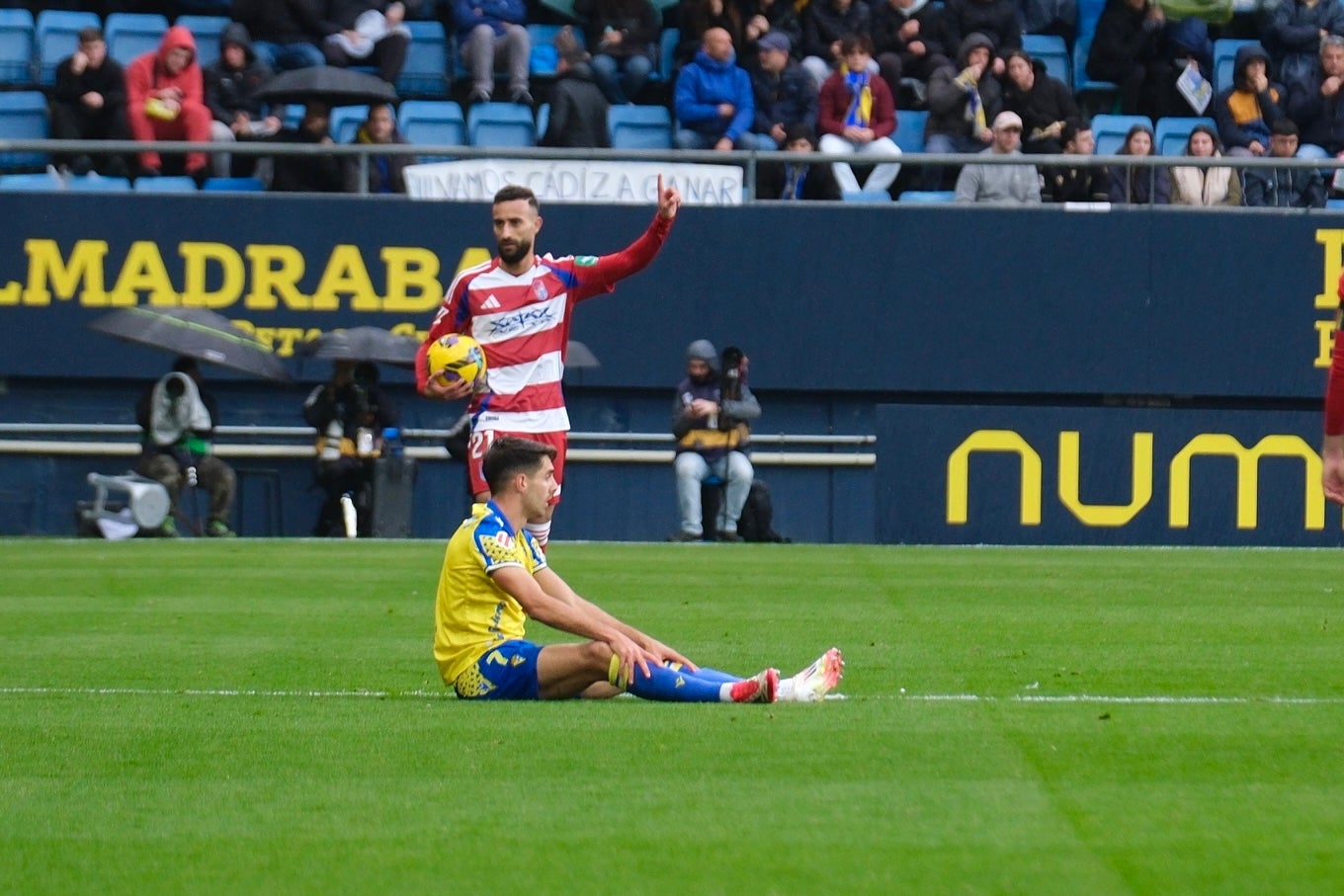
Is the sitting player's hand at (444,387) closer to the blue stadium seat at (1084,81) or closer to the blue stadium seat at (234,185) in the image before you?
the blue stadium seat at (234,185)

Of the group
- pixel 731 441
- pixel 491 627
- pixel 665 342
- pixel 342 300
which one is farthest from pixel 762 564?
pixel 491 627

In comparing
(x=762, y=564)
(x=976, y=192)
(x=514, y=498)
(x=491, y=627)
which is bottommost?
(x=762, y=564)

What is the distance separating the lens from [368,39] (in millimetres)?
21781

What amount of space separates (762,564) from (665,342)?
4.80m

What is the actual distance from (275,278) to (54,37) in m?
3.80

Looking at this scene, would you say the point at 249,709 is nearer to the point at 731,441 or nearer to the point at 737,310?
the point at 731,441

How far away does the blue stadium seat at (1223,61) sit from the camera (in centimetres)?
2284

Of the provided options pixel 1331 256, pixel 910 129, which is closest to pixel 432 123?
pixel 910 129

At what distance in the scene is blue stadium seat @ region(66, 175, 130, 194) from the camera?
2058 centimetres

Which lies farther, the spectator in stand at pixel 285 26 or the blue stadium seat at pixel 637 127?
the spectator in stand at pixel 285 26

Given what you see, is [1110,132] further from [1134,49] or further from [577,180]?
[577,180]

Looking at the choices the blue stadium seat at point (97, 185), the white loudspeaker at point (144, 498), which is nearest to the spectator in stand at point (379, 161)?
the blue stadium seat at point (97, 185)

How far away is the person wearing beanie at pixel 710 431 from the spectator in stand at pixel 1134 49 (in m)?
6.05

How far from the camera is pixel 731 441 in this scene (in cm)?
1969
